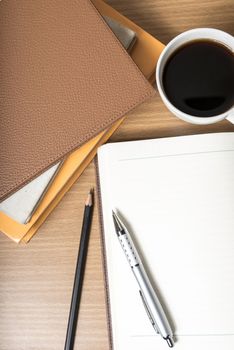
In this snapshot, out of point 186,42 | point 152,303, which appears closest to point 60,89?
point 186,42

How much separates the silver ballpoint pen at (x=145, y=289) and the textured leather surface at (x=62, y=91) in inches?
4.7

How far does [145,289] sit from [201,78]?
0.25 m

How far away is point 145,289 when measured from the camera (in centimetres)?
50

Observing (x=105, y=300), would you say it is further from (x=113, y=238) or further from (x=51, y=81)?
(x=51, y=81)

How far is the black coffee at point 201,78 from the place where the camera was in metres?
0.51

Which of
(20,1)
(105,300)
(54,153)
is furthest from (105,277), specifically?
(20,1)

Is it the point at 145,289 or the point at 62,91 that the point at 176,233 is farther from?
the point at 62,91

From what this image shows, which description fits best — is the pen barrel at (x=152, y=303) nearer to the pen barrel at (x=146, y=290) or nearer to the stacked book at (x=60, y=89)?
the pen barrel at (x=146, y=290)

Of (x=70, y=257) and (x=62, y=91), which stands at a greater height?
(x=62, y=91)

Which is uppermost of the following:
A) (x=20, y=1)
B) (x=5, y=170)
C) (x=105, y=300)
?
(x=20, y=1)

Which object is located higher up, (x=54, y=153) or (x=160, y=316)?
(x=54, y=153)

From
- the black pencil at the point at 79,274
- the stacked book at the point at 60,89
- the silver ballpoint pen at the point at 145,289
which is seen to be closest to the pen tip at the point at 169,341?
the silver ballpoint pen at the point at 145,289

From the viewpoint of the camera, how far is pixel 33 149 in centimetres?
48

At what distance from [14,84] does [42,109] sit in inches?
1.8
